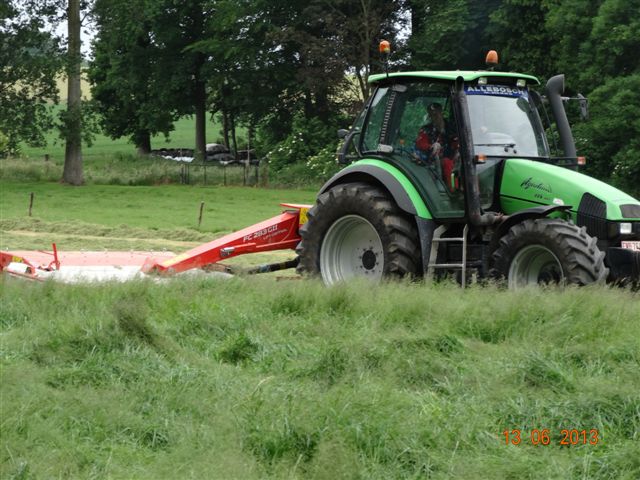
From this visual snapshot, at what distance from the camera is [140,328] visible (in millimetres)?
7719

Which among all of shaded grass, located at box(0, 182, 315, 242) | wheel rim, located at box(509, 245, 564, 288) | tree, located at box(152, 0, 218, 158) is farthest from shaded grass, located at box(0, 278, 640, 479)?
tree, located at box(152, 0, 218, 158)

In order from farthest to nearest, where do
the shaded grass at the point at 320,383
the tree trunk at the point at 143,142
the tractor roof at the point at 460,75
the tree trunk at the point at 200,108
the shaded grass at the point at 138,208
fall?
the tree trunk at the point at 143,142
the tree trunk at the point at 200,108
the shaded grass at the point at 138,208
the tractor roof at the point at 460,75
the shaded grass at the point at 320,383

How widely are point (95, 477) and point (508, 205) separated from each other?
6.39m

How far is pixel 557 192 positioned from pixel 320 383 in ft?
14.6

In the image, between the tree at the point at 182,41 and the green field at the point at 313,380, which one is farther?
the tree at the point at 182,41

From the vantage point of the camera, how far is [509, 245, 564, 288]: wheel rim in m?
9.95

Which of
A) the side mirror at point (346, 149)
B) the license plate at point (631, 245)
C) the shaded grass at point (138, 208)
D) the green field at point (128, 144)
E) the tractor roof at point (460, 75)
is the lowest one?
the shaded grass at point (138, 208)

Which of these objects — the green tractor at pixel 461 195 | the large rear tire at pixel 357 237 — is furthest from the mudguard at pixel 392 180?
the large rear tire at pixel 357 237

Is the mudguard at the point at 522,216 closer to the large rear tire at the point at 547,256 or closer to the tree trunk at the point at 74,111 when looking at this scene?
the large rear tire at the point at 547,256

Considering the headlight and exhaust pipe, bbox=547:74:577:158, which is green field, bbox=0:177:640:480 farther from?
exhaust pipe, bbox=547:74:577:158

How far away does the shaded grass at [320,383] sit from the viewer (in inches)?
220

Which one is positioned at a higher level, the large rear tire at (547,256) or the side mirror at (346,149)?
the side mirror at (346,149)

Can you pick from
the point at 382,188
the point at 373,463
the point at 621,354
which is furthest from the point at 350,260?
the point at 373,463
